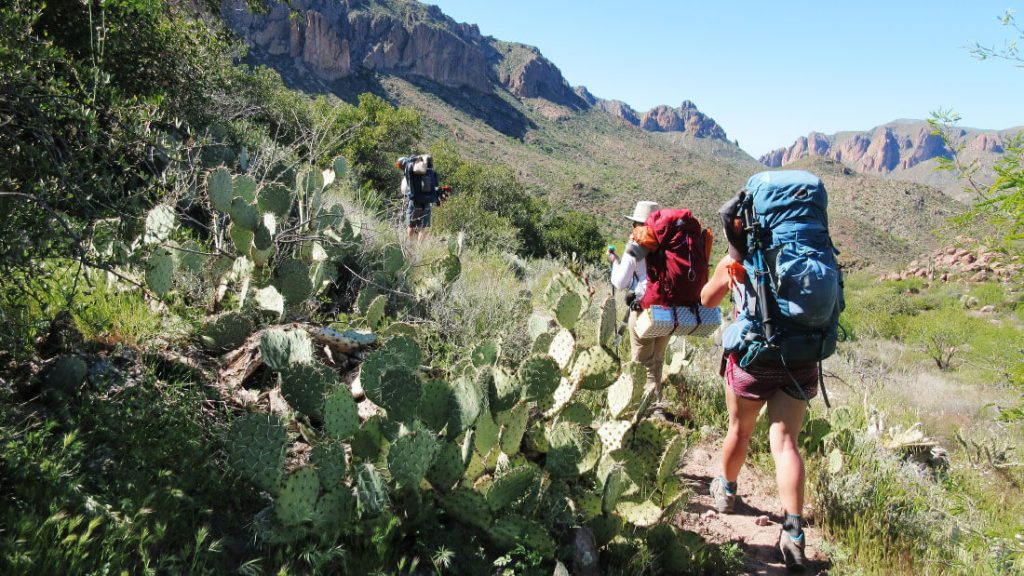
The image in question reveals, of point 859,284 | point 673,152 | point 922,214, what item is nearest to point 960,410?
point 859,284

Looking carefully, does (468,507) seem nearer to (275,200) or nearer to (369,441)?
(369,441)

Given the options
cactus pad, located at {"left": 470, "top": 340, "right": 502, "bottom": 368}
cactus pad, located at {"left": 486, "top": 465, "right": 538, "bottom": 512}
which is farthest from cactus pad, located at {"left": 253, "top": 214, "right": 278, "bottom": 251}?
cactus pad, located at {"left": 486, "top": 465, "right": 538, "bottom": 512}

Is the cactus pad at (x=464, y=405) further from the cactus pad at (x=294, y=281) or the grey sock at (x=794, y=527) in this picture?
the cactus pad at (x=294, y=281)

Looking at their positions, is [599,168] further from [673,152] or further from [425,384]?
[425,384]

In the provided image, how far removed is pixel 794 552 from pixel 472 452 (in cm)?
154

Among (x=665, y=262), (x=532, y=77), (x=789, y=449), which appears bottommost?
(x=789, y=449)

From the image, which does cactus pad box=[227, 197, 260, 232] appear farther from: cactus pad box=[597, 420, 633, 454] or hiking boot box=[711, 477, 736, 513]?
hiking boot box=[711, 477, 736, 513]

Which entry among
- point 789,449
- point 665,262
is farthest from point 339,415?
point 665,262

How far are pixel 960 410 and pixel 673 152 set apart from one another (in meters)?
82.3

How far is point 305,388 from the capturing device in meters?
2.27

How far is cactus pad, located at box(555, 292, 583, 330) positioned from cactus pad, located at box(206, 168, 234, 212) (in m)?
2.54

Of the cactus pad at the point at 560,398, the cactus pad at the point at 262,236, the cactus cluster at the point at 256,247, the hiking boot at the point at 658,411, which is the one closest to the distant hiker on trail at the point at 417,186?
the cactus cluster at the point at 256,247

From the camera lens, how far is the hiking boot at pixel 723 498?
2992mm

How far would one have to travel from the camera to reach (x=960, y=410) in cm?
792
